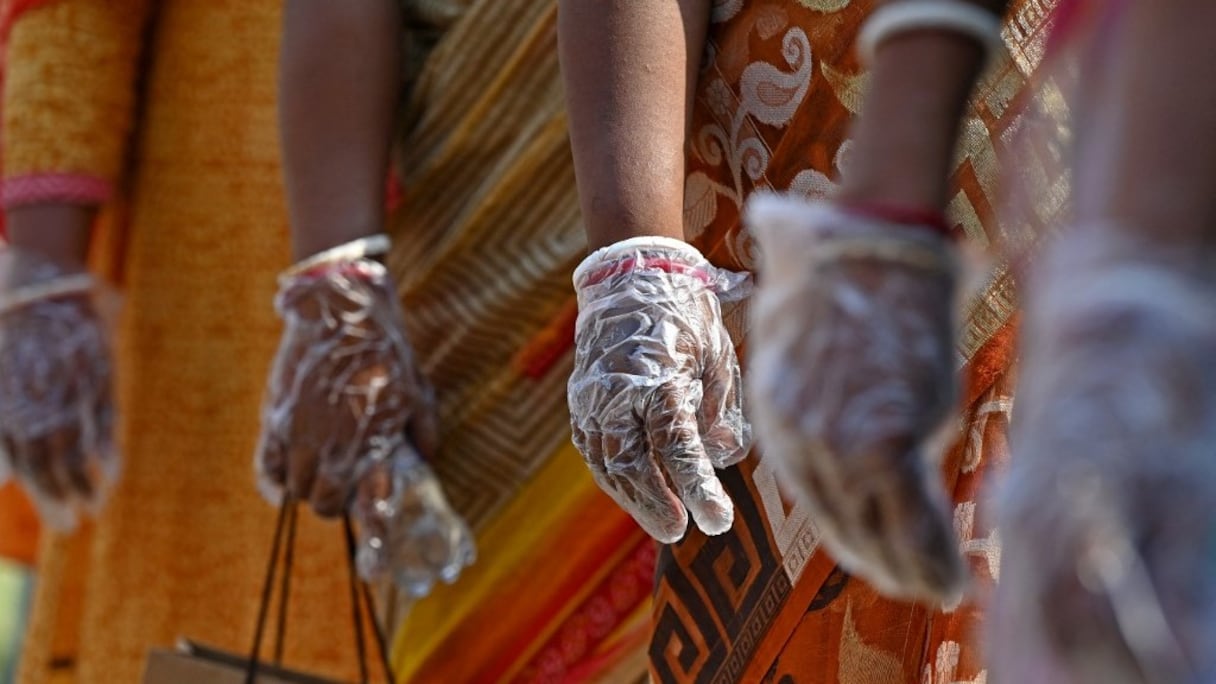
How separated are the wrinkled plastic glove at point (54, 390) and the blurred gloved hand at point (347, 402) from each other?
17.1 inches

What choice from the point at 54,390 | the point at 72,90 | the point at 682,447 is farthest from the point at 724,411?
the point at 72,90

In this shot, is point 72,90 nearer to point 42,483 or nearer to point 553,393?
point 42,483

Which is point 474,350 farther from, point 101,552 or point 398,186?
point 101,552

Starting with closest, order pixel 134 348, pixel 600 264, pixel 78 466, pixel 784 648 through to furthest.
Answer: pixel 600 264 < pixel 784 648 < pixel 78 466 < pixel 134 348

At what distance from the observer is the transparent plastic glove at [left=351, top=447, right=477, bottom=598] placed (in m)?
1.75

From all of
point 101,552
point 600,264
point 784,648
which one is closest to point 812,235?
point 600,264

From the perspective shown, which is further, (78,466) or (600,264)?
(78,466)

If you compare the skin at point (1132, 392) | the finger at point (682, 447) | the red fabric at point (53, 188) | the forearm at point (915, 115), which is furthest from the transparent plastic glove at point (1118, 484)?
the red fabric at point (53, 188)

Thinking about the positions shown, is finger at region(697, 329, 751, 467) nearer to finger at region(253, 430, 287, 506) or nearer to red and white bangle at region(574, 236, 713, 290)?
red and white bangle at region(574, 236, 713, 290)

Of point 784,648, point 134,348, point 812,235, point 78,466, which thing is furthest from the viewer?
point 134,348

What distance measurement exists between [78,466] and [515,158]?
64cm

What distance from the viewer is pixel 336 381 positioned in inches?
67.1

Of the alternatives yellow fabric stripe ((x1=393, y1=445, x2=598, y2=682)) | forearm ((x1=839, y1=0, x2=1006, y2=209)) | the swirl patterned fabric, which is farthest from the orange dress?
forearm ((x1=839, y1=0, x2=1006, y2=209))

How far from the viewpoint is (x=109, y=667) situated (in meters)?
2.23
